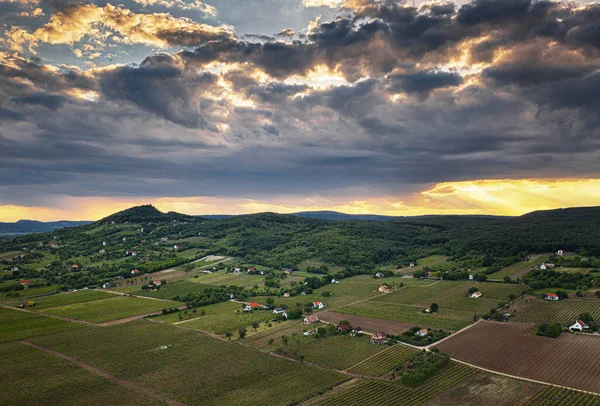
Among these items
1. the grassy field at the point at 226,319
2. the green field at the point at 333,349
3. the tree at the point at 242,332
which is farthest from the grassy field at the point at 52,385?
the grassy field at the point at 226,319

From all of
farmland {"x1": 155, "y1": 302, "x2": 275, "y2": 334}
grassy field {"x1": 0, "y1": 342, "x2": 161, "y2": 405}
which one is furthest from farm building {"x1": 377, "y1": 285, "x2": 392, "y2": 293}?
grassy field {"x1": 0, "y1": 342, "x2": 161, "y2": 405}

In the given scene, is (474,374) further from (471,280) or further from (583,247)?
(583,247)

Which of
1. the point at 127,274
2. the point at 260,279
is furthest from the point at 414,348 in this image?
the point at 127,274

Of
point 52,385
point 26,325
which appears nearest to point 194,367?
point 52,385

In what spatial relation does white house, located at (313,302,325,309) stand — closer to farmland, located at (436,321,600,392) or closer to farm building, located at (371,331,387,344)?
farm building, located at (371,331,387,344)

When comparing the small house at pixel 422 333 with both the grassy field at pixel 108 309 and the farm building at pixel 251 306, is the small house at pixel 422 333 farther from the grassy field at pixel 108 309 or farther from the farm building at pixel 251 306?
the grassy field at pixel 108 309

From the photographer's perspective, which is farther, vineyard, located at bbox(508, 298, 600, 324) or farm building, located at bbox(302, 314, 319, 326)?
farm building, located at bbox(302, 314, 319, 326)

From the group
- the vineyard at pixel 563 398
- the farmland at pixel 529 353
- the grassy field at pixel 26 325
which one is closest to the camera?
the vineyard at pixel 563 398
